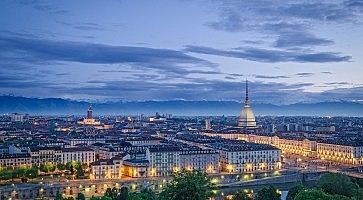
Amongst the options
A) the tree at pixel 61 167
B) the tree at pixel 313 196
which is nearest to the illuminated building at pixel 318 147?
the tree at pixel 61 167

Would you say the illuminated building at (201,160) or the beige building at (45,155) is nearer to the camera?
the illuminated building at (201,160)

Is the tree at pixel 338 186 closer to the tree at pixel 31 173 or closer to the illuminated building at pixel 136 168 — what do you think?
the illuminated building at pixel 136 168

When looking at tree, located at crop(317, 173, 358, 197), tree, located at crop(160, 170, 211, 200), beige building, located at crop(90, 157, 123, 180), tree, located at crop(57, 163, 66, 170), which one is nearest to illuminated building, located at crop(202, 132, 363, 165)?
beige building, located at crop(90, 157, 123, 180)

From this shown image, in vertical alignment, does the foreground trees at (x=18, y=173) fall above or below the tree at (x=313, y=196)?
below

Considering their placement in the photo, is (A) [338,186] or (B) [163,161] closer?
(A) [338,186]

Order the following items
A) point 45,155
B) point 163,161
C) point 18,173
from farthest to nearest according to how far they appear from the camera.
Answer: point 45,155
point 163,161
point 18,173

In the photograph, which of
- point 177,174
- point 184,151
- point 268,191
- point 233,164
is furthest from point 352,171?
point 177,174

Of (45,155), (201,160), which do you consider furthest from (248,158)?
(45,155)

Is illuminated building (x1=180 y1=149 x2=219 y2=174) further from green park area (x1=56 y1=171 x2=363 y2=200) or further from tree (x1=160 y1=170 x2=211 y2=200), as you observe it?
tree (x1=160 y1=170 x2=211 y2=200)

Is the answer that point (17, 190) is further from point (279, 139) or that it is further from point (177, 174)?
point (279, 139)

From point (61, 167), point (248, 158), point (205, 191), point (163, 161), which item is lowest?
point (61, 167)

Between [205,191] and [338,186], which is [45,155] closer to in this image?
[338,186]
